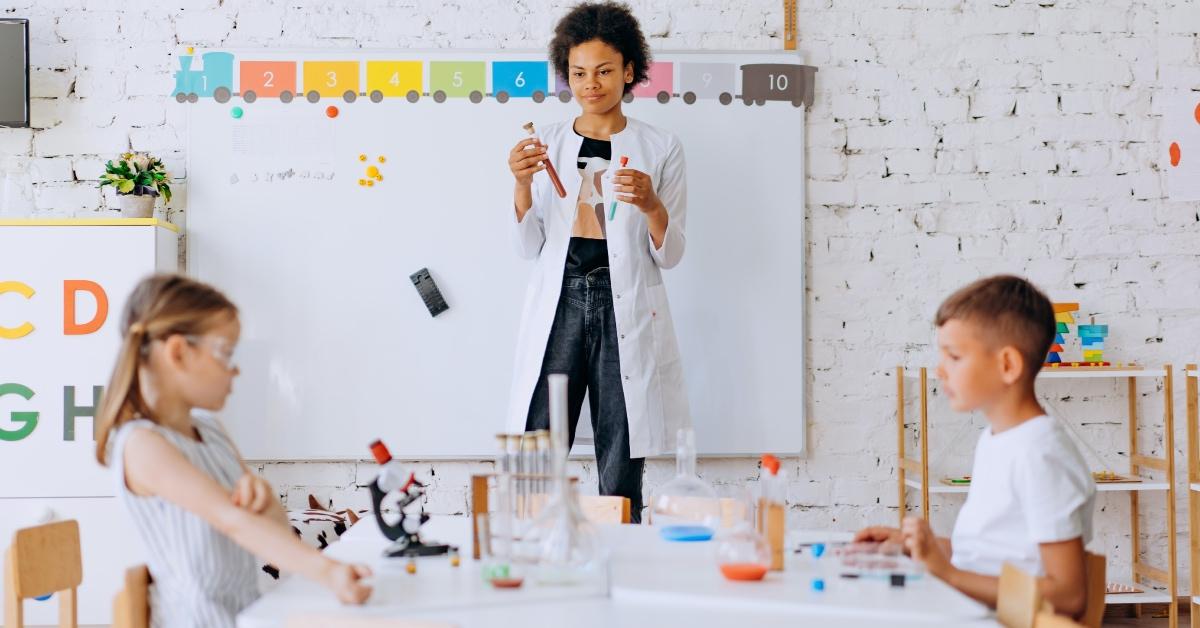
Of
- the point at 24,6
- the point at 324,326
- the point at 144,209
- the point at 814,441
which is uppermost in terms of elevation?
the point at 24,6

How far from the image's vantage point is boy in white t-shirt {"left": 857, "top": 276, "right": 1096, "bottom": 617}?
1516mm

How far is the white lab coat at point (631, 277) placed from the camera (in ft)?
9.75

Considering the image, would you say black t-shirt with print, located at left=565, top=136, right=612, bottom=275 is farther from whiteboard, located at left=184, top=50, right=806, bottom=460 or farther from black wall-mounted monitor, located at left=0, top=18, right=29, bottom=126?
black wall-mounted monitor, located at left=0, top=18, right=29, bottom=126

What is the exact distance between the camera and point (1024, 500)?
62.2 inches

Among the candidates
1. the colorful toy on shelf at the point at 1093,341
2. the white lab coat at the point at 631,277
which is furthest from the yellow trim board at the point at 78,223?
the colorful toy on shelf at the point at 1093,341

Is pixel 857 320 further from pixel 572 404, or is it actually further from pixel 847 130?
pixel 572 404

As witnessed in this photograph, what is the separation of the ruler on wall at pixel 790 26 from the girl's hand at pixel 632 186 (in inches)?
37.6

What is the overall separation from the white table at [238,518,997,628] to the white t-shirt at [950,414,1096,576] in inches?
8.2

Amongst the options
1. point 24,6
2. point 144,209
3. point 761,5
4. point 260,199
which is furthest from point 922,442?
point 24,6

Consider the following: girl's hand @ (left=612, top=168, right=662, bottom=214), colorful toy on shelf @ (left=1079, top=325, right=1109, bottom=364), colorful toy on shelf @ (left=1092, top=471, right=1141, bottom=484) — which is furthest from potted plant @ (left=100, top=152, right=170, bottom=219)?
colorful toy on shelf @ (left=1092, top=471, right=1141, bottom=484)

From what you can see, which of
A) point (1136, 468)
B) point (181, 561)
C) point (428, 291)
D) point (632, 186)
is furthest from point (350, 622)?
point (1136, 468)

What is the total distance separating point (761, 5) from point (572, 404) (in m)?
1.44

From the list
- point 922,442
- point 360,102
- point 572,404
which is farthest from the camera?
point 360,102

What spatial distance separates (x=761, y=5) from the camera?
3.54 metres
